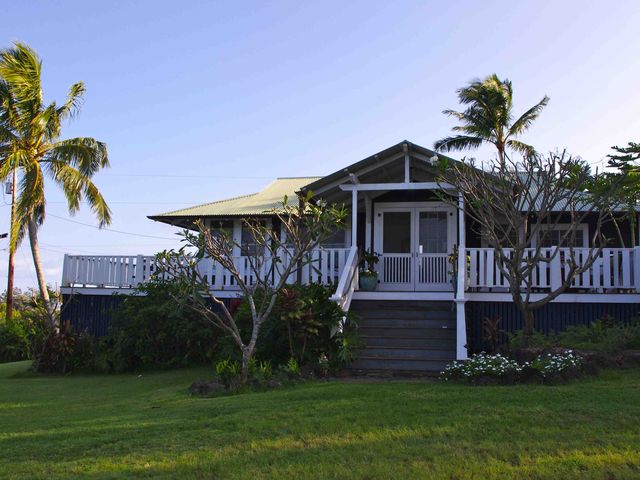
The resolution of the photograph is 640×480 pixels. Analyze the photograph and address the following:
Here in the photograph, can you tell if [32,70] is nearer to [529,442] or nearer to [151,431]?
[151,431]

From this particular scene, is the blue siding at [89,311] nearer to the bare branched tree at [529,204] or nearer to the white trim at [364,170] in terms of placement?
the white trim at [364,170]

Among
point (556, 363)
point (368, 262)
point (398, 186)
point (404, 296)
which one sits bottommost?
point (556, 363)

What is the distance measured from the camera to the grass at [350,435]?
5.75 metres

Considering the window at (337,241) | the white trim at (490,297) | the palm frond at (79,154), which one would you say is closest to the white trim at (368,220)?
the window at (337,241)

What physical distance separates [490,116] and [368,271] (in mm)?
11221

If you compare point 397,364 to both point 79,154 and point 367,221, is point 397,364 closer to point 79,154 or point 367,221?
point 367,221

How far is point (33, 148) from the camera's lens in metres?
19.8

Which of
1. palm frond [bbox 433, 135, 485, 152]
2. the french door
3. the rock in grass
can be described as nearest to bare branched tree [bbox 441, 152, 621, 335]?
the french door

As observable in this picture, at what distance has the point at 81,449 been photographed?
22.2ft

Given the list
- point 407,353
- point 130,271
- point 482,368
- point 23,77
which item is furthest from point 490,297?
point 23,77

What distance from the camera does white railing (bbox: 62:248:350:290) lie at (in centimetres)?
1599

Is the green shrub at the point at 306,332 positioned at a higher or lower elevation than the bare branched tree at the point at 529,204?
lower

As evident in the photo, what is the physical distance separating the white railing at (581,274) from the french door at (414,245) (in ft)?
6.25

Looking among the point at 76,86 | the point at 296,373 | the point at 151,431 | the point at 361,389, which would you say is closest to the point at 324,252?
the point at 296,373
